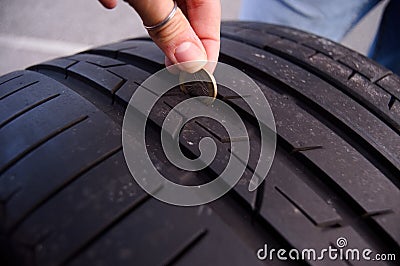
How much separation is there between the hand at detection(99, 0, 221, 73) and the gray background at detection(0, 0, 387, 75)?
5.24 feet

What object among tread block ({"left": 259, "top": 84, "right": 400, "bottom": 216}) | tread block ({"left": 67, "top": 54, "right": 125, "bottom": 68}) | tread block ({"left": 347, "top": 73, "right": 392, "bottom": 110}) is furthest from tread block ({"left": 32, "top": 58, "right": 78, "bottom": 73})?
tread block ({"left": 347, "top": 73, "right": 392, "bottom": 110})

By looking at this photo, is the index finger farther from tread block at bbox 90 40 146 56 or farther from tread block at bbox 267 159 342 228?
tread block at bbox 267 159 342 228

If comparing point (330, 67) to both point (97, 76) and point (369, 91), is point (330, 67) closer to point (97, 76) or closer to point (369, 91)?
point (369, 91)

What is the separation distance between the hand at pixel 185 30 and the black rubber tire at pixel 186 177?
0.06 m

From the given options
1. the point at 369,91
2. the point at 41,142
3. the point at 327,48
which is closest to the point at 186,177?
the point at 41,142

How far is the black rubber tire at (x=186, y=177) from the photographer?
0.62 metres

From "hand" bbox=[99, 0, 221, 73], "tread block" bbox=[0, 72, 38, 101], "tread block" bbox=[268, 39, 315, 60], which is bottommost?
"tread block" bbox=[0, 72, 38, 101]

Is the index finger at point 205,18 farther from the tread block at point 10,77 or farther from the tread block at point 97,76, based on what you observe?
the tread block at point 10,77

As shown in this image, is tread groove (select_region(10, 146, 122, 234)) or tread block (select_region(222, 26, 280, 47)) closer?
tread groove (select_region(10, 146, 122, 234))

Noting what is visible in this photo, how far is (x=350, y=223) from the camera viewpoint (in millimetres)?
698

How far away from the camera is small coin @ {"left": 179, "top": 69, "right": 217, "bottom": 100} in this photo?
2.70 feet

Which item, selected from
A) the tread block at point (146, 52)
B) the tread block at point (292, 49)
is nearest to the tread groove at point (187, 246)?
the tread block at point (146, 52)

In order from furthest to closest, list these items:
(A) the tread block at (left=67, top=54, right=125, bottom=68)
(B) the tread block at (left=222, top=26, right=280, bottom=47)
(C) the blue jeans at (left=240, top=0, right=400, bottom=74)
Answer: 1. (C) the blue jeans at (left=240, top=0, right=400, bottom=74)
2. (B) the tread block at (left=222, top=26, right=280, bottom=47)
3. (A) the tread block at (left=67, top=54, right=125, bottom=68)

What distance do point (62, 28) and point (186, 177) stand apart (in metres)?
2.15
